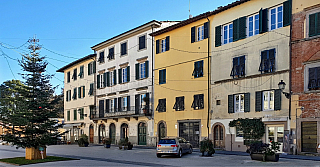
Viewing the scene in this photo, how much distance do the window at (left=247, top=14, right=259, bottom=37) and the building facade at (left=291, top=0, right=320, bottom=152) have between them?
3361mm

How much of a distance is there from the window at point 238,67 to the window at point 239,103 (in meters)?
Answer: 1.71

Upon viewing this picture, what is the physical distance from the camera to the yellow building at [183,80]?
30.3m

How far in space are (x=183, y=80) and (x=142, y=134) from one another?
9174mm

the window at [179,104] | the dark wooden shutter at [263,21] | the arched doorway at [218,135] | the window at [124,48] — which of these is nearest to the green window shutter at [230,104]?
the arched doorway at [218,135]

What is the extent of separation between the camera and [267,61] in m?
25.1

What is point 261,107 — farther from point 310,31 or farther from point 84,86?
point 84,86

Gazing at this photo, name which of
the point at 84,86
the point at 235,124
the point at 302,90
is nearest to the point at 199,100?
the point at 235,124

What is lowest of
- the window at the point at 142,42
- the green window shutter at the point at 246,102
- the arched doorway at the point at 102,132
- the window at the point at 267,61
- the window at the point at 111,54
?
the arched doorway at the point at 102,132

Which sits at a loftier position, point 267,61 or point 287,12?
point 287,12

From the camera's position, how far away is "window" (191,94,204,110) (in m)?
30.2

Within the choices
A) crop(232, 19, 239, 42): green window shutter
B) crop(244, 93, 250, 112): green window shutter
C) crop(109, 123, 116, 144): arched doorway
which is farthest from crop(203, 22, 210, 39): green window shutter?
crop(109, 123, 116, 144): arched doorway

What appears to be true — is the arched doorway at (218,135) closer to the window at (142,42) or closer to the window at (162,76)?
the window at (162,76)

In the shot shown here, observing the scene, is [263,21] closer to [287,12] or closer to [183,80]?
[287,12]

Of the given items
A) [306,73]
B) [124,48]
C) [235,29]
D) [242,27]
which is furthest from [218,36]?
[124,48]
